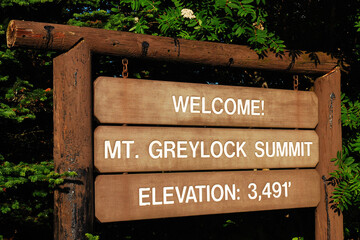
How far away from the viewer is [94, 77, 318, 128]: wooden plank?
2.96 m

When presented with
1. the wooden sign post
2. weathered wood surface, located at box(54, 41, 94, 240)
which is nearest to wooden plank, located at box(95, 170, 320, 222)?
the wooden sign post

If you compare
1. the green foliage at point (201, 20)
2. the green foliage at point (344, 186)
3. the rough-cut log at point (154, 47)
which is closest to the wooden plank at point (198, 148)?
the green foliage at point (344, 186)

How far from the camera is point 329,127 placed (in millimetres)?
3725

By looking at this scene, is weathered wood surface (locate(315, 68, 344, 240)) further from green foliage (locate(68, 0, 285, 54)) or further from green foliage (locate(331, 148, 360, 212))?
green foliage (locate(68, 0, 285, 54))

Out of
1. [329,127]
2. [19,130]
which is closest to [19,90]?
[19,130]

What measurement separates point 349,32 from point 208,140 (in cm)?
247

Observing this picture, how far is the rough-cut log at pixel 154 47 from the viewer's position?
9.02 ft

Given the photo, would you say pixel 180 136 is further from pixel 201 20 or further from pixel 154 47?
pixel 201 20

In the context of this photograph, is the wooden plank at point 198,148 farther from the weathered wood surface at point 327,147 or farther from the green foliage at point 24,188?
the green foliage at point 24,188

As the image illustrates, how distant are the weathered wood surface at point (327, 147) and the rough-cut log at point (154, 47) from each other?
185mm

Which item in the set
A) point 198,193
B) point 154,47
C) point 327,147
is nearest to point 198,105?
point 154,47

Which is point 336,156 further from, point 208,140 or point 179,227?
point 179,227

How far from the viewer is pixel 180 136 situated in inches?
123

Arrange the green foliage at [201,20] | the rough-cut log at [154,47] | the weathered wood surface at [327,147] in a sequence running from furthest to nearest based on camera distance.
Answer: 1. the weathered wood surface at [327,147]
2. the green foliage at [201,20]
3. the rough-cut log at [154,47]
